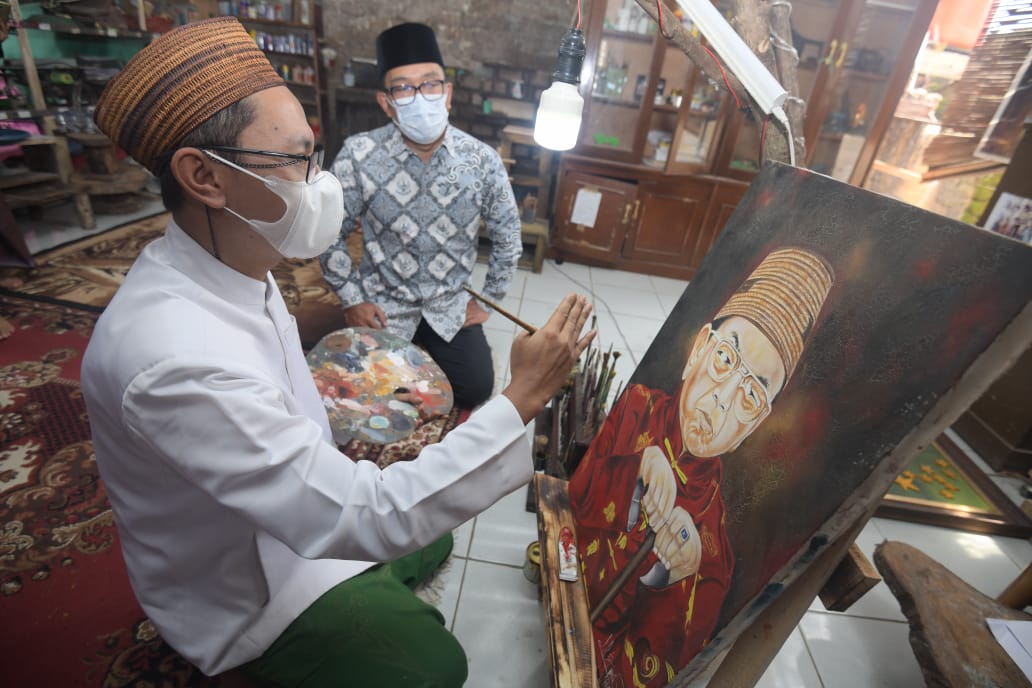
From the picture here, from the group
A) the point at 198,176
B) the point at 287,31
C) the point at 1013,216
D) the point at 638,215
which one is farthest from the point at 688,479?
the point at 287,31

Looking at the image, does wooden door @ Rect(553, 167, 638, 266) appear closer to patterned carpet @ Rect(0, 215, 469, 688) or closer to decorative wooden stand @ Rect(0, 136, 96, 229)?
patterned carpet @ Rect(0, 215, 469, 688)

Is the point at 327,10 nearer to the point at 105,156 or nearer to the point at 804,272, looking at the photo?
the point at 105,156

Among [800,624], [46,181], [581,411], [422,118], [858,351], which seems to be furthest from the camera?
[46,181]

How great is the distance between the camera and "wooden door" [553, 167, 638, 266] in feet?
13.3

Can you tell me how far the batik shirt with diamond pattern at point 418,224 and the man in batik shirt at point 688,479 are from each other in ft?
4.81

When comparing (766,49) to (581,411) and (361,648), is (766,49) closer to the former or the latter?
(581,411)

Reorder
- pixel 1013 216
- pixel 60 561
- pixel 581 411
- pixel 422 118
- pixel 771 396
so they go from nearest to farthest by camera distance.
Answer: pixel 771 396 → pixel 60 561 → pixel 581 411 → pixel 422 118 → pixel 1013 216

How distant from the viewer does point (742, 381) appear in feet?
2.75

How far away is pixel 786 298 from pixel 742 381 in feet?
0.51

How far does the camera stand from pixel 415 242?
2293mm

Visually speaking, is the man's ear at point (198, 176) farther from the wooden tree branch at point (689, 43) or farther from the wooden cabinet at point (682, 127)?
the wooden cabinet at point (682, 127)

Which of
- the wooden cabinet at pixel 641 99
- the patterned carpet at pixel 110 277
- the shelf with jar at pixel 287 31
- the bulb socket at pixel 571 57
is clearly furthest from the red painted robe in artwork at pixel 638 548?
the shelf with jar at pixel 287 31

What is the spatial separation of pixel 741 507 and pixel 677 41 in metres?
0.97

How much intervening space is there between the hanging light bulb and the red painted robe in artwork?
655 millimetres
